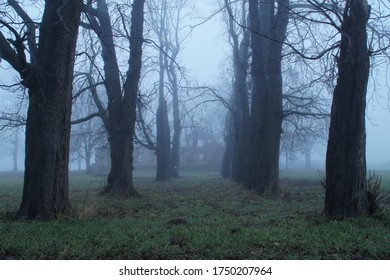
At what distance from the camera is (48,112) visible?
8.68 meters

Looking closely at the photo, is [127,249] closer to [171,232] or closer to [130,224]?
[171,232]

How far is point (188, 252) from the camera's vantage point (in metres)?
5.46

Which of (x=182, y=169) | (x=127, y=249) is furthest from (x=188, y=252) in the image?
(x=182, y=169)

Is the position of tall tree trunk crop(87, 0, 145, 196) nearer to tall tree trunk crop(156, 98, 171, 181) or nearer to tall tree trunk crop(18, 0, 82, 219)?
tall tree trunk crop(18, 0, 82, 219)

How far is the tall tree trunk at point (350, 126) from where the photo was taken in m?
8.36

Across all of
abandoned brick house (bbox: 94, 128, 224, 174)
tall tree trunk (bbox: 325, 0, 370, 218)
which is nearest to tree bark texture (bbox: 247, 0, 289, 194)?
tall tree trunk (bbox: 325, 0, 370, 218)

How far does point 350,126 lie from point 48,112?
6073 mm

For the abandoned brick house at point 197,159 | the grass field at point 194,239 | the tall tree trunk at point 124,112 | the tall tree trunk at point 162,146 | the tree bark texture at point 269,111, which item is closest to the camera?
the grass field at point 194,239

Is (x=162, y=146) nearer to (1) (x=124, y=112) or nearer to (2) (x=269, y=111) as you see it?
(2) (x=269, y=111)

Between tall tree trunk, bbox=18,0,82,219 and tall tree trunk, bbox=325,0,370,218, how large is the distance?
5469mm

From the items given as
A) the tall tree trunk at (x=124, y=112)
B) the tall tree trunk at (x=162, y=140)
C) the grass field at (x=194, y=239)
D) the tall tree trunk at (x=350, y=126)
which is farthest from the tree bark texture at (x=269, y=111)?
the tall tree trunk at (x=162, y=140)

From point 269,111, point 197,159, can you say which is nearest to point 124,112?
point 269,111

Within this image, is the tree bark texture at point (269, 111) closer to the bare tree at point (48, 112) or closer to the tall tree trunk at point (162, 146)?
the bare tree at point (48, 112)
